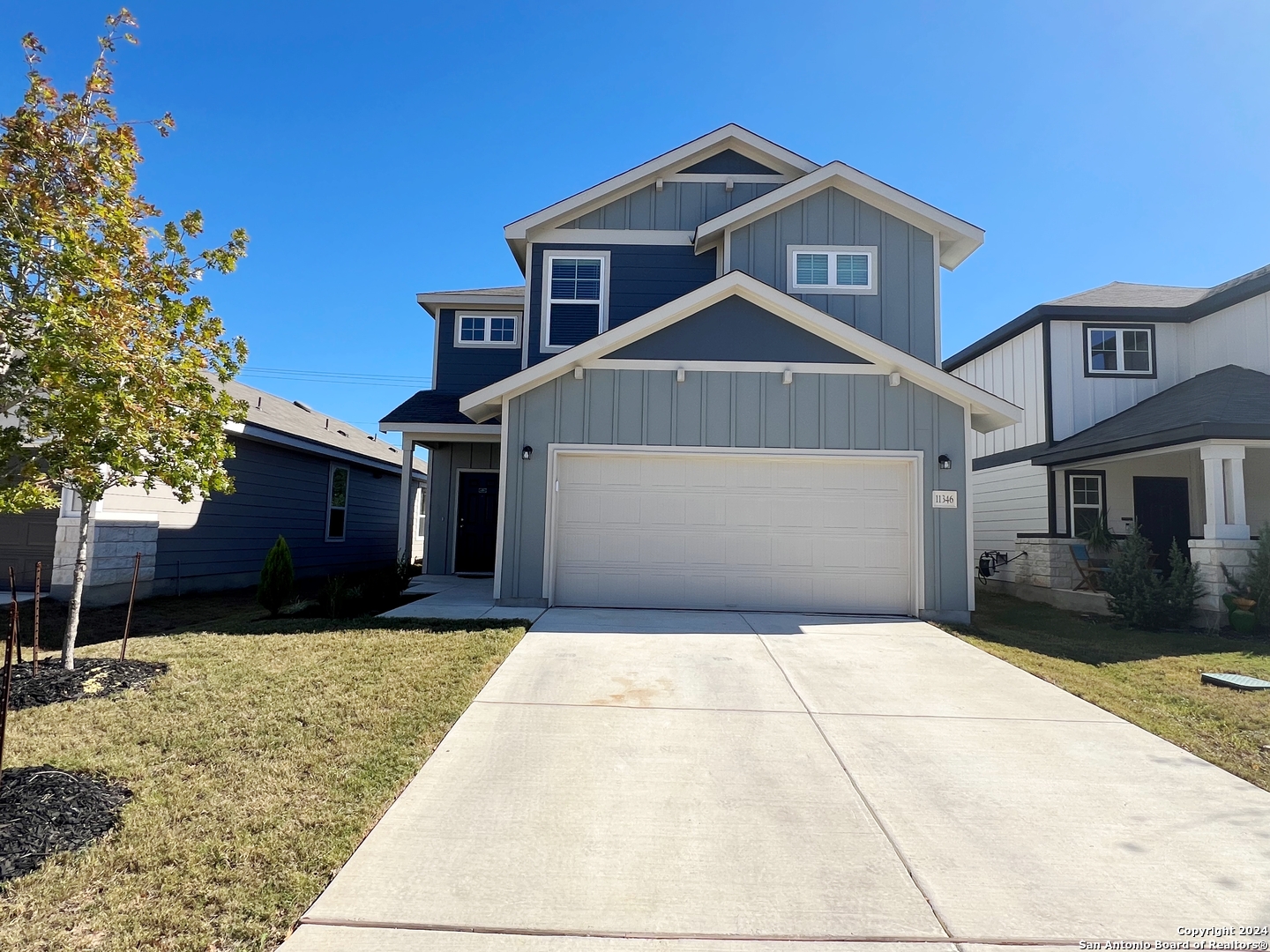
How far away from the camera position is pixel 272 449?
41.5ft

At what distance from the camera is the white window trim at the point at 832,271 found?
10.7 metres

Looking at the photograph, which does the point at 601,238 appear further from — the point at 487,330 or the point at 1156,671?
the point at 1156,671

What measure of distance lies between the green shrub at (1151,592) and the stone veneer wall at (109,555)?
13.6 meters

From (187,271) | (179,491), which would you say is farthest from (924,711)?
(187,271)

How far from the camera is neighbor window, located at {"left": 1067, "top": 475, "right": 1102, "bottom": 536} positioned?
40.8 feet

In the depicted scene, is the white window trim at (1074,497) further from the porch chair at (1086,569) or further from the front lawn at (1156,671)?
the front lawn at (1156,671)

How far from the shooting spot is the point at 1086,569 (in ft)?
36.5

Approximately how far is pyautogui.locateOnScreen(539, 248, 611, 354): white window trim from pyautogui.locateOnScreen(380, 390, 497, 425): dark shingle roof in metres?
1.97

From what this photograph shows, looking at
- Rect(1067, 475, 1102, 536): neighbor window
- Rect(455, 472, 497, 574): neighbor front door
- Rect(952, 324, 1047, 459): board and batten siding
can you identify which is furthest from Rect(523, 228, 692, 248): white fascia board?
Rect(1067, 475, 1102, 536): neighbor window

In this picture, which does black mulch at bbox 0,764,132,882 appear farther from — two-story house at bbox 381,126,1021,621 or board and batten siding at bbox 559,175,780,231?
board and batten siding at bbox 559,175,780,231

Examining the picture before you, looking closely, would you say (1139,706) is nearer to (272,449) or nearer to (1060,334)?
(1060,334)

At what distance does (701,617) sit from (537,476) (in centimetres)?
280

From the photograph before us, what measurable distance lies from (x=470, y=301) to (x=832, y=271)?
6.85 metres

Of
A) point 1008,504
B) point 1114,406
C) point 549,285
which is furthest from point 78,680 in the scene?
point 1114,406
